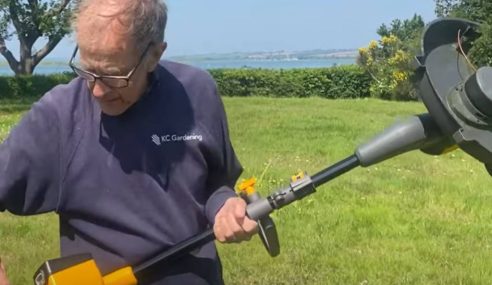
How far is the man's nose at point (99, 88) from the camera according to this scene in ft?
7.06

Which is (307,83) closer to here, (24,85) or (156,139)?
(24,85)

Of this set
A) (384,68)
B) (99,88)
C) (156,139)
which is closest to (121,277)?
(156,139)

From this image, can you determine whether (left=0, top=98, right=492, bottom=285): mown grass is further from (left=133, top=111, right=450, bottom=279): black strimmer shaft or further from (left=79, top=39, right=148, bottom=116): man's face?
(left=133, top=111, right=450, bottom=279): black strimmer shaft

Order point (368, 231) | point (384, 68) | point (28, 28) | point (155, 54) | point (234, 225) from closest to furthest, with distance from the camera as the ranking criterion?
1. point (234, 225)
2. point (155, 54)
3. point (368, 231)
4. point (384, 68)
5. point (28, 28)

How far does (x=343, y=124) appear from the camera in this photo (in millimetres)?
14609

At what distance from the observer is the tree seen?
130 feet

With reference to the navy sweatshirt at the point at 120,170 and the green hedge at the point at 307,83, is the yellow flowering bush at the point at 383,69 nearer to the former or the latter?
the green hedge at the point at 307,83

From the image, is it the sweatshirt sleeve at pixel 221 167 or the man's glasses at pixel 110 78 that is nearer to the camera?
the man's glasses at pixel 110 78

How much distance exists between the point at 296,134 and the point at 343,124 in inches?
63.5

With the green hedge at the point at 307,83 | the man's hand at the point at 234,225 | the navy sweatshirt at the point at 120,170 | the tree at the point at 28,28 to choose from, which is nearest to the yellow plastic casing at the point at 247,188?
the man's hand at the point at 234,225

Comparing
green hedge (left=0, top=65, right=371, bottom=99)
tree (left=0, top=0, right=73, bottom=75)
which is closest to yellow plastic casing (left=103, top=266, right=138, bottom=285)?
green hedge (left=0, top=65, right=371, bottom=99)

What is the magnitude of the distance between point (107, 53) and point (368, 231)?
4838 millimetres

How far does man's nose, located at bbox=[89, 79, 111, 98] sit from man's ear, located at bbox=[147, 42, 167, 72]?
15cm

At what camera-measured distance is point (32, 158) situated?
2287mm
